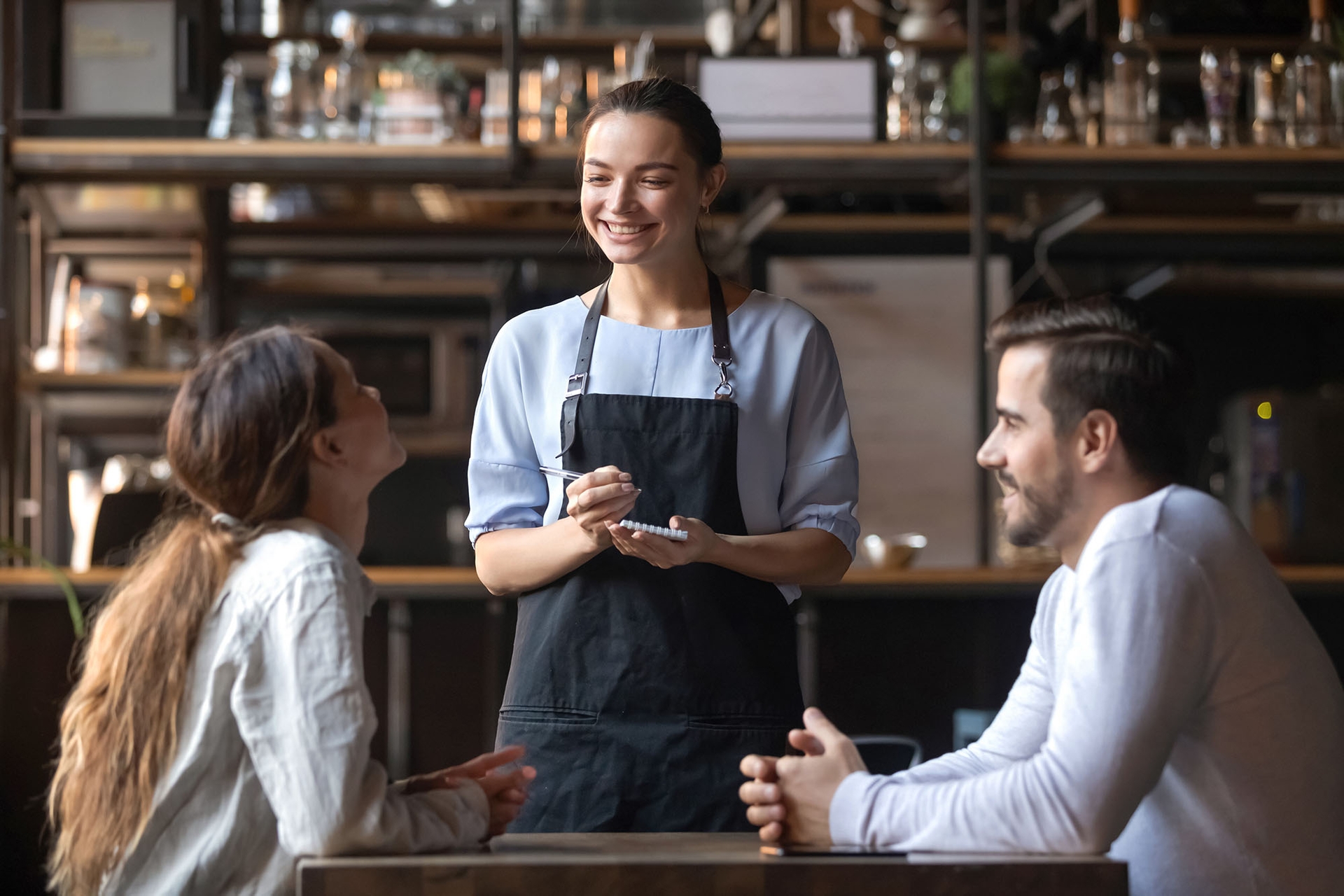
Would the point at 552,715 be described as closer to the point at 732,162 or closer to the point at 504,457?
the point at 504,457

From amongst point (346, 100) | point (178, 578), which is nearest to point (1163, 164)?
point (346, 100)

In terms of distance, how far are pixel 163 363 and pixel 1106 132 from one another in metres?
2.70

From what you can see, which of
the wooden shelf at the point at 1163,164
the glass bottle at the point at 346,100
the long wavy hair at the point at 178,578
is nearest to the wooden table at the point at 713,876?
the long wavy hair at the point at 178,578

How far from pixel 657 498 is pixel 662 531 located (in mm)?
221

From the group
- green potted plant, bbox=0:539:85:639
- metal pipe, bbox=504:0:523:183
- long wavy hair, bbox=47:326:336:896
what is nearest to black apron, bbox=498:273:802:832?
long wavy hair, bbox=47:326:336:896

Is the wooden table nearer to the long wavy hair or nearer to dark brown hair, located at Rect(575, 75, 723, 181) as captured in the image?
the long wavy hair

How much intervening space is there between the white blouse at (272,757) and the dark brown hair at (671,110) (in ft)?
2.28

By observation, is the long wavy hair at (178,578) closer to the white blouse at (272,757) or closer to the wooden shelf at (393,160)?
the white blouse at (272,757)

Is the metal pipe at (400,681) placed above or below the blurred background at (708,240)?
below

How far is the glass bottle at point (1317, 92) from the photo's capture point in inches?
145

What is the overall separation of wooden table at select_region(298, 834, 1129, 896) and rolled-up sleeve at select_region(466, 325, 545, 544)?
0.71 meters

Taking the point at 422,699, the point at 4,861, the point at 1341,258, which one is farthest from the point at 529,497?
the point at 1341,258

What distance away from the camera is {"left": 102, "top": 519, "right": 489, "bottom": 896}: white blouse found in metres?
1.09

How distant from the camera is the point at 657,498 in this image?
1.72m
